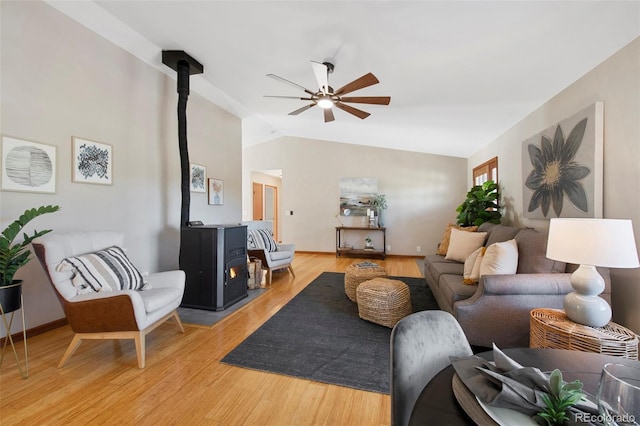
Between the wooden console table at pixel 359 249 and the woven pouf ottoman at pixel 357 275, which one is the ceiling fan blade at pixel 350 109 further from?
the wooden console table at pixel 359 249

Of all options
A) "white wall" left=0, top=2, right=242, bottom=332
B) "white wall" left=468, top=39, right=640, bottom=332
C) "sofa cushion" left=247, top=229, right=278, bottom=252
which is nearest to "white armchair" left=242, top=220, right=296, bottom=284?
"sofa cushion" left=247, top=229, right=278, bottom=252

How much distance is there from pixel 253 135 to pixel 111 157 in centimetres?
389

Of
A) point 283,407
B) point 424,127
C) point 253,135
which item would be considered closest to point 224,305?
point 283,407

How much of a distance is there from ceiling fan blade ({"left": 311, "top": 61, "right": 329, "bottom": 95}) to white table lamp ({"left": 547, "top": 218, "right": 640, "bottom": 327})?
213cm

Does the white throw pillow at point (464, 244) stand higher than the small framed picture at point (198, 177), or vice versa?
the small framed picture at point (198, 177)

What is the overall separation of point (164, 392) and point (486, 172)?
215 inches

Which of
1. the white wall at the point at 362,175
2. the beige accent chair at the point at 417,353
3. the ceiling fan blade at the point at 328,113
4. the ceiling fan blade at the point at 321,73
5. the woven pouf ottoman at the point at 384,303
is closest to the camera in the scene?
the beige accent chair at the point at 417,353

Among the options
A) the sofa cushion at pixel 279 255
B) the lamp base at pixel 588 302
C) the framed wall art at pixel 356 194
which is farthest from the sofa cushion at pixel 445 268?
the framed wall art at pixel 356 194

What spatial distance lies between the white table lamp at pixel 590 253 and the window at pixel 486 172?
316cm

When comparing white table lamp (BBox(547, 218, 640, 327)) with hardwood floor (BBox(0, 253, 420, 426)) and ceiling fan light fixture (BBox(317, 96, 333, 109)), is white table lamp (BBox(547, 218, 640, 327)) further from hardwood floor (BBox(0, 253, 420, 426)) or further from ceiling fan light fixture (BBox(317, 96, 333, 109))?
ceiling fan light fixture (BBox(317, 96, 333, 109))

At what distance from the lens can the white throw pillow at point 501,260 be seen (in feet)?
7.52

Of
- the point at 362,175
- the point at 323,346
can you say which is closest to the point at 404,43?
the point at 323,346

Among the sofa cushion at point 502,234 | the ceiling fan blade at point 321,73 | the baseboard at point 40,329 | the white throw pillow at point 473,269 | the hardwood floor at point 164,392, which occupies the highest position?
the ceiling fan blade at point 321,73

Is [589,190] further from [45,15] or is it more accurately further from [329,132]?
[45,15]
